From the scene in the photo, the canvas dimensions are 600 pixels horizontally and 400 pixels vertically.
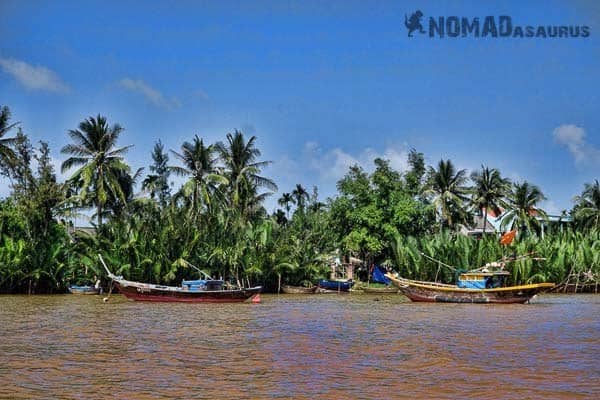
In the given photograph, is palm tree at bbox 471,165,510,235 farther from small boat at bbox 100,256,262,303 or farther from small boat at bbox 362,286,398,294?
small boat at bbox 100,256,262,303

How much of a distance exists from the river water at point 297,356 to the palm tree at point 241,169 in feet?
77.8

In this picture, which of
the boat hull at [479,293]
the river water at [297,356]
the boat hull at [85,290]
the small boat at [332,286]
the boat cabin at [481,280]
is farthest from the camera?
the small boat at [332,286]

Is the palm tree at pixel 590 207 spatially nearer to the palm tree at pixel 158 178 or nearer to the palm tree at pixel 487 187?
the palm tree at pixel 487 187

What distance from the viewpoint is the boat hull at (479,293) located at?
35.2 m

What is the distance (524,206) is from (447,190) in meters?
8.35

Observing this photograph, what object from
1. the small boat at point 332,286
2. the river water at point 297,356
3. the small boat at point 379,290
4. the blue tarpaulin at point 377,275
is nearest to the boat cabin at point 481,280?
the river water at point 297,356

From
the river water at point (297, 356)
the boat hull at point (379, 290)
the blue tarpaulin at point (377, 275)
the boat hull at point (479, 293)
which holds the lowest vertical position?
the river water at point (297, 356)

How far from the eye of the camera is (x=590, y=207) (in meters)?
64.7

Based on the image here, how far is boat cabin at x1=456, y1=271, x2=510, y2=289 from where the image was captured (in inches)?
1438

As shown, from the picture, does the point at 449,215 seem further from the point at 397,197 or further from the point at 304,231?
the point at 304,231

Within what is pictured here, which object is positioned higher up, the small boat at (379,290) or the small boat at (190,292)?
the small boat at (379,290)

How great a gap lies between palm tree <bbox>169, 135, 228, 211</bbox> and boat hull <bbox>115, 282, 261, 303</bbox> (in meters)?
13.6

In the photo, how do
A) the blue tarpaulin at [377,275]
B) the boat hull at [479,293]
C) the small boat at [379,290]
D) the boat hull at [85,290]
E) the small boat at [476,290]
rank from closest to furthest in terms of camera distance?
the boat hull at [479,293], the small boat at [476,290], the boat hull at [85,290], the small boat at [379,290], the blue tarpaulin at [377,275]

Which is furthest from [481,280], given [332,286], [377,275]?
[377,275]
